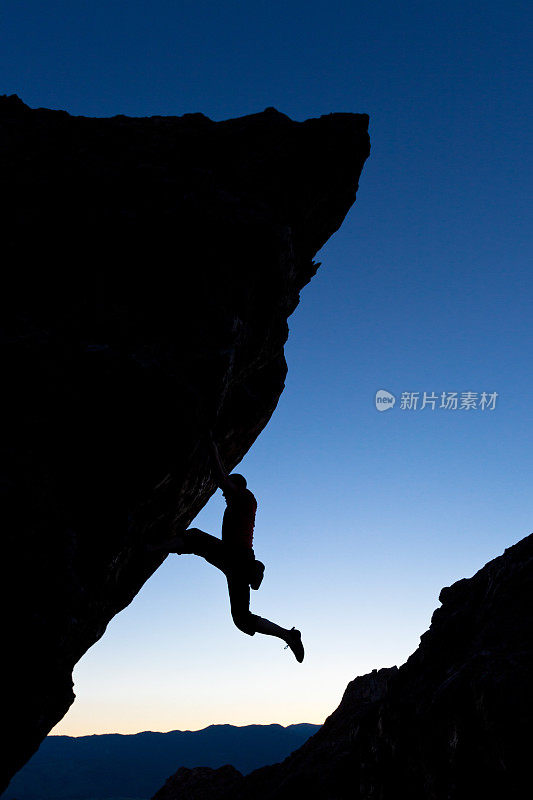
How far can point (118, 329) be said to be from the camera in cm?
946

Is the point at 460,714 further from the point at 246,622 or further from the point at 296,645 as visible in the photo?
the point at 296,645

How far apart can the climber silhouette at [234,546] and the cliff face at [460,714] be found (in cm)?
286

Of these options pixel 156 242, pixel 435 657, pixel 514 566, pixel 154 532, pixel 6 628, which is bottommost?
pixel 435 657

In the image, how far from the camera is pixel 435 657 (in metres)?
8.21

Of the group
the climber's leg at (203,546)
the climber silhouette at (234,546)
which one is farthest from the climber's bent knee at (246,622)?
the climber's leg at (203,546)

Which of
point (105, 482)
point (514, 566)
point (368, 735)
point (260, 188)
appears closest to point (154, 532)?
point (105, 482)

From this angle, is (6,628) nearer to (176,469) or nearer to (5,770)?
(5,770)

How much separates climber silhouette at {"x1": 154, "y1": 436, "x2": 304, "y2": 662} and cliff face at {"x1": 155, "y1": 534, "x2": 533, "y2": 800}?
286cm

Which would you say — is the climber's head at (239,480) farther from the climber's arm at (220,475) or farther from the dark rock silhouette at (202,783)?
the dark rock silhouette at (202,783)

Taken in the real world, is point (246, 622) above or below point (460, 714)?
above

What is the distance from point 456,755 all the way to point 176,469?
615cm

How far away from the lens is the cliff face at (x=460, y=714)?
198 inches

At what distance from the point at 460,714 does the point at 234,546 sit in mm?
4592

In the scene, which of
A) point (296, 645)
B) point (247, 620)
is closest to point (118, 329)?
point (247, 620)
